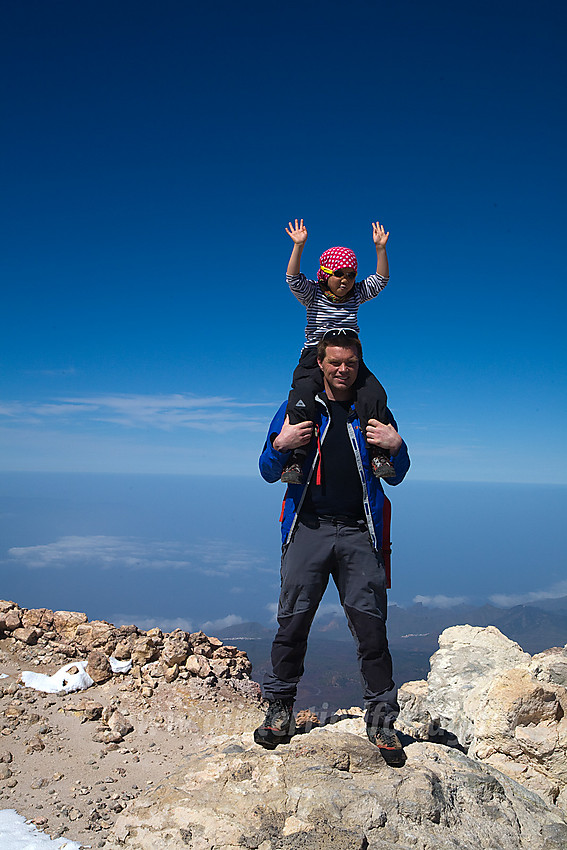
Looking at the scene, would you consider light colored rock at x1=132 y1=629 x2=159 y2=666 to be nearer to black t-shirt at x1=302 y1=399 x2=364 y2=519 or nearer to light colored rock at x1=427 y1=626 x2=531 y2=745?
light colored rock at x1=427 y1=626 x2=531 y2=745

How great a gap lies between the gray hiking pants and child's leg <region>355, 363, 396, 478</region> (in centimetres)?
60

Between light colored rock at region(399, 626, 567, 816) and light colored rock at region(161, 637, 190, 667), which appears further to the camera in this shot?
light colored rock at region(161, 637, 190, 667)

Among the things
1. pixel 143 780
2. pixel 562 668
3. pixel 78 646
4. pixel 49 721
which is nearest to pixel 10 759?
pixel 49 721

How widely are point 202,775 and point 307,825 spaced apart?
1.02 metres

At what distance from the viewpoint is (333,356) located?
447 centimetres

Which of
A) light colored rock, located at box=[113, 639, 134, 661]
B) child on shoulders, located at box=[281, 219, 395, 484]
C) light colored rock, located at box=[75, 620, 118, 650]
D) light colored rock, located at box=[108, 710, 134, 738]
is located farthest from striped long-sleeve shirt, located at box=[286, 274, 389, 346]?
light colored rock, located at box=[75, 620, 118, 650]

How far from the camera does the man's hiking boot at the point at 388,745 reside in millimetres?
4355

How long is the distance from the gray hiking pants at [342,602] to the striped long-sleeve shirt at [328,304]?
1.77 m

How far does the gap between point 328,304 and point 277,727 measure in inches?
147

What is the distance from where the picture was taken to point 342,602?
4531 millimetres

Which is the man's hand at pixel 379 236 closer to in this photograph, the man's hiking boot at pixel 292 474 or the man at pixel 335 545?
the man at pixel 335 545

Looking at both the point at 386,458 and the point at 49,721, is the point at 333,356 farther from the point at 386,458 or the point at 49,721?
the point at 49,721

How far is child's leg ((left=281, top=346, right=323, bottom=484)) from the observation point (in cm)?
438

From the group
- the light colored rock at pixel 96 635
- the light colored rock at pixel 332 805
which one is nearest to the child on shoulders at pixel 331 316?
the light colored rock at pixel 332 805
